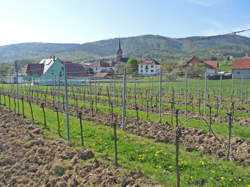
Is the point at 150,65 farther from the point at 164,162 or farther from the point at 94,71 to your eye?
the point at 164,162

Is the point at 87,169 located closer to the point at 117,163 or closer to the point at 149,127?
the point at 117,163

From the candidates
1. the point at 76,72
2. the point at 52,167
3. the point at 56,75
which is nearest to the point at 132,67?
the point at 56,75

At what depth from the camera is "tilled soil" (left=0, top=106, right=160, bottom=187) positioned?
3670 mm

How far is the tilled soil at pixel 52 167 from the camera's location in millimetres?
3670

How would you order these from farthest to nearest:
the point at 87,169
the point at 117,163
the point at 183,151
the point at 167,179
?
the point at 183,151, the point at 117,163, the point at 87,169, the point at 167,179

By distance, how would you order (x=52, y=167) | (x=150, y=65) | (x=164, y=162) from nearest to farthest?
(x=52, y=167)
(x=164, y=162)
(x=150, y=65)

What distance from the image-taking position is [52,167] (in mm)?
4125

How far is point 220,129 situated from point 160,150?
10.1 ft

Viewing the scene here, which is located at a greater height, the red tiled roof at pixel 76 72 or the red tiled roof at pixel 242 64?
the red tiled roof at pixel 242 64

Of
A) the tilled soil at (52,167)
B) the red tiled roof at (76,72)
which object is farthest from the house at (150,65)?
the tilled soil at (52,167)

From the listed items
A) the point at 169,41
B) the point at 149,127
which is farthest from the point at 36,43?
the point at 149,127

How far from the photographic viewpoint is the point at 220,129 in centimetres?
691

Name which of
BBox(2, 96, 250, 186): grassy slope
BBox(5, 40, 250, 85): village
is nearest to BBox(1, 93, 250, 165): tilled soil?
BBox(2, 96, 250, 186): grassy slope

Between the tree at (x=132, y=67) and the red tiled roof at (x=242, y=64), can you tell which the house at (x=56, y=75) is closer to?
the tree at (x=132, y=67)
